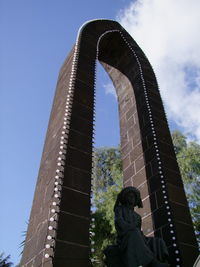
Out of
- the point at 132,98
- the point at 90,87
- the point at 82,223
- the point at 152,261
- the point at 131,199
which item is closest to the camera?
the point at 152,261

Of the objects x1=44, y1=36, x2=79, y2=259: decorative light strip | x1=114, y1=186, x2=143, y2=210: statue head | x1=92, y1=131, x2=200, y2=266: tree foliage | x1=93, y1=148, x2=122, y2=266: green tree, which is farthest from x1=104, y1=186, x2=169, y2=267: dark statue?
x1=92, y1=131, x2=200, y2=266: tree foliage

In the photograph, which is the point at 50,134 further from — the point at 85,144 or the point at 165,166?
the point at 165,166

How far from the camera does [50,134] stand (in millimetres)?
5500

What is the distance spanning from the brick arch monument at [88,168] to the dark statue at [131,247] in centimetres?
35

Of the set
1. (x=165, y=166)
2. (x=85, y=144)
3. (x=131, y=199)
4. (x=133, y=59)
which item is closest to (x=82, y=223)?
(x=131, y=199)

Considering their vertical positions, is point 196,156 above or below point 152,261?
above

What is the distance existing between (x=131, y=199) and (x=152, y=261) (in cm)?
96

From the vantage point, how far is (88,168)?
4445 mm

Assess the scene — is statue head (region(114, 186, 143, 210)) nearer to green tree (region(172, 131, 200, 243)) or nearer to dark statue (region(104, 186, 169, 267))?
dark statue (region(104, 186, 169, 267))

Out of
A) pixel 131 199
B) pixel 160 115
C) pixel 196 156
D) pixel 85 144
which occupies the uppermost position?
pixel 196 156

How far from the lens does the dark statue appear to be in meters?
3.21

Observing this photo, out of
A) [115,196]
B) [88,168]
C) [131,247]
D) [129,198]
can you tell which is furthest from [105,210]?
[131,247]

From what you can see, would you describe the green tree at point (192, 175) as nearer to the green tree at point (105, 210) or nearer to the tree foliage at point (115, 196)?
the tree foliage at point (115, 196)

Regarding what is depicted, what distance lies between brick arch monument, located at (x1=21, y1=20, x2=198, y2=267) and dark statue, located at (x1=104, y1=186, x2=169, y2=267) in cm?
35
